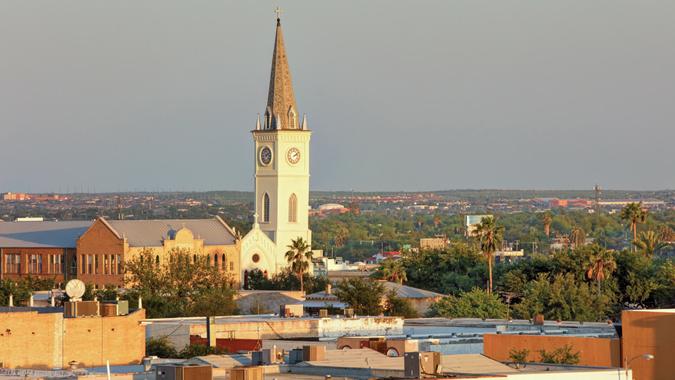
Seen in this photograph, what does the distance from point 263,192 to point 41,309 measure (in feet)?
320

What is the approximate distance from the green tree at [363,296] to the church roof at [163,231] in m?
38.2

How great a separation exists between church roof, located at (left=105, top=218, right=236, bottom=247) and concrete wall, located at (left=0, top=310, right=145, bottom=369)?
78.0 m

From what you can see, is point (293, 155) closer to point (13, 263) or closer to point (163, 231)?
point (163, 231)

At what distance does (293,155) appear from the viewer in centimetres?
16950

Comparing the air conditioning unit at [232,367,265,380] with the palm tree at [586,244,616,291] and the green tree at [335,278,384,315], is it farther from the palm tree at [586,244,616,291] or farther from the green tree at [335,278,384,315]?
the palm tree at [586,244,616,291]

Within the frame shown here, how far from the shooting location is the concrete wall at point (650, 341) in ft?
177

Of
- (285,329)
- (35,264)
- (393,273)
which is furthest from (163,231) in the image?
(285,329)

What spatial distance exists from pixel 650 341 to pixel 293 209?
114m

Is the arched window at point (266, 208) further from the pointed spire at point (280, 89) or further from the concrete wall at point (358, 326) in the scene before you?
the concrete wall at point (358, 326)

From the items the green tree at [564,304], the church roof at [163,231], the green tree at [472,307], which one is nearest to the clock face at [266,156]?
the church roof at [163,231]

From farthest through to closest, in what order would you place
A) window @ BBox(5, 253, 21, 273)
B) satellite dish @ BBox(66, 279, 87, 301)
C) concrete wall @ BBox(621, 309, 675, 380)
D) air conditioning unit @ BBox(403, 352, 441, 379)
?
window @ BBox(5, 253, 21, 273) < satellite dish @ BBox(66, 279, 87, 301) < concrete wall @ BBox(621, 309, 675, 380) < air conditioning unit @ BBox(403, 352, 441, 379)

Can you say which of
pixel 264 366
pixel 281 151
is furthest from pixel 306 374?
pixel 281 151

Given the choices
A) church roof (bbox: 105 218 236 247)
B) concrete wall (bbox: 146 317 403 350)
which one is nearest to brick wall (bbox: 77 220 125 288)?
church roof (bbox: 105 218 236 247)

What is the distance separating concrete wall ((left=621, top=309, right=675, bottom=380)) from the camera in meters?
53.8
